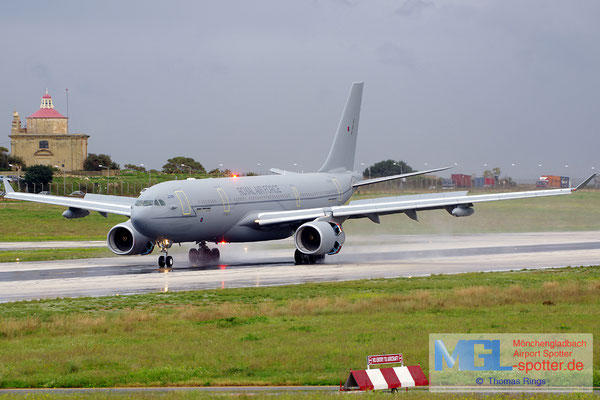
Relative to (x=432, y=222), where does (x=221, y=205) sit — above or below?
above

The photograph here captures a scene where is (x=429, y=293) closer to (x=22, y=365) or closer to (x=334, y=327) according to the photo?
(x=334, y=327)

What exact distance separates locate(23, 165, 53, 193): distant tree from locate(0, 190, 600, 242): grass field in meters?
17.9

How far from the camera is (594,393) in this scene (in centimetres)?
1625

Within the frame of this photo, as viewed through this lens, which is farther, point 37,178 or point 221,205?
point 37,178

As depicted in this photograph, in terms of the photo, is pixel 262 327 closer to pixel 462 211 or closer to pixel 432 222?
pixel 462 211

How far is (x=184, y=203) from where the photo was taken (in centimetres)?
4512

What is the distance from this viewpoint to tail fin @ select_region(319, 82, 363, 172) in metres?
62.8

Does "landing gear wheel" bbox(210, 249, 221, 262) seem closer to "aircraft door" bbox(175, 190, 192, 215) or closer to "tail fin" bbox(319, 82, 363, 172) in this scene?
"aircraft door" bbox(175, 190, 192, 215)

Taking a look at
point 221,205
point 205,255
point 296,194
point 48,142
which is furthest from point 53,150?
point 221,205

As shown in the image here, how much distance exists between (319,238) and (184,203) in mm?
7561

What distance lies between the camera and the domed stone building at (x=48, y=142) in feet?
609

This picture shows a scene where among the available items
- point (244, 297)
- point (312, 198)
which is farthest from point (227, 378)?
point (312, 198)

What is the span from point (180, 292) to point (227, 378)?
15.6 m

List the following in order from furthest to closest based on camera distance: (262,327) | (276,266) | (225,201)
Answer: (225,201)
(276,266)
(262,327)
